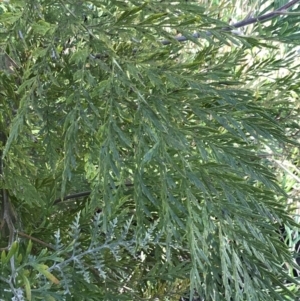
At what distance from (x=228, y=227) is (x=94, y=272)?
252mm

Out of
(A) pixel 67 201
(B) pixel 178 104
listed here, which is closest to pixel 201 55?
(B) pixel 178 104

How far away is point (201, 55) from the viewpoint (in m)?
0.47

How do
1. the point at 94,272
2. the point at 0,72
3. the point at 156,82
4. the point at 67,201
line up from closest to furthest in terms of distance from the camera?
the point at 156,82 < the point at 0,72 < the point at 94,272 < the point at 67,201

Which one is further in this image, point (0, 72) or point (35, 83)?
point (0, 72)

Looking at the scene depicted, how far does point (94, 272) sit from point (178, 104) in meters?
0.30

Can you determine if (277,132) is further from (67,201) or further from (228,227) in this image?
(67,201)

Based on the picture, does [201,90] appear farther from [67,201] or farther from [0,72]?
[67,201]

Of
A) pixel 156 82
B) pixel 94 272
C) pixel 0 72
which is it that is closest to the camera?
pixel 156 82

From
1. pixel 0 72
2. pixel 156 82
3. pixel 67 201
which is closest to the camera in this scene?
pixel 156 82

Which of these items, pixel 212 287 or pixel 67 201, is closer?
pixel 212 287

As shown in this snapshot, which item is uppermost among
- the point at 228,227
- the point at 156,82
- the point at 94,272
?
the point at 156,82

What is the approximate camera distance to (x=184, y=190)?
0.40 m

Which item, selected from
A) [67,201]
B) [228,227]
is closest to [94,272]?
[67,201]

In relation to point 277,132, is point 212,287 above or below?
below
